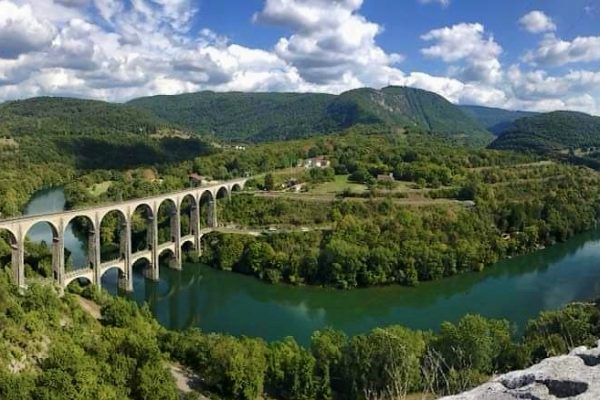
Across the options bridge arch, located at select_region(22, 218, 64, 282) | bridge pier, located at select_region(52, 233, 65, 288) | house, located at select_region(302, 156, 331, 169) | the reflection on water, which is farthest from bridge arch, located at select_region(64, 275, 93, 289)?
house, located at select_region(302, 156, 331, 169)

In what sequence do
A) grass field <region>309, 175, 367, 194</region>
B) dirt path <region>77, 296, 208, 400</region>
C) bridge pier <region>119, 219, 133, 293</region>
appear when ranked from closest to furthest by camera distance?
dirt path <region>77, 296, 208, 400</region> → bridge pier <region>119, 219, 133, 293</region> → grass field <region>309, 175, 367, 194</region>

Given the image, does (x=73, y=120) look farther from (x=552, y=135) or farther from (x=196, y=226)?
(x=552, y=135)

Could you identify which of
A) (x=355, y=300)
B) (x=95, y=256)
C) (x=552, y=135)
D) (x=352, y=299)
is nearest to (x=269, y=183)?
(x=352, y=299)

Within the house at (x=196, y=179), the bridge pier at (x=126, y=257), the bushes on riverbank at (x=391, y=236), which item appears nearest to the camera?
the bridge pier at (x=126, y=257)

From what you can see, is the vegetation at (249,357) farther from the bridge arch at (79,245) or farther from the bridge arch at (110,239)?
the bridge arch at (110,239)

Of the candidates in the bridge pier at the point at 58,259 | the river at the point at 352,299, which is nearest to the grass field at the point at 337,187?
the river at the point at 352,299

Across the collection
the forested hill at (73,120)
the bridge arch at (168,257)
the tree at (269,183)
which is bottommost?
the bridge arch at (168,257)

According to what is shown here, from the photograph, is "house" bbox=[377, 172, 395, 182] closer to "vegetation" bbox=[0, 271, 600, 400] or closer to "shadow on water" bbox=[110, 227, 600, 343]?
"shadow on water" bbox=[110, 227, 600, 343]

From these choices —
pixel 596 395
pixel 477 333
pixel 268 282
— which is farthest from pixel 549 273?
pixel 596 395
